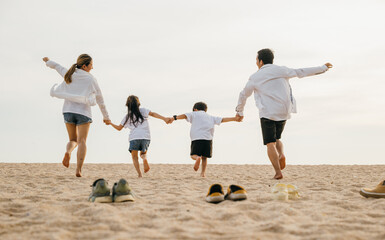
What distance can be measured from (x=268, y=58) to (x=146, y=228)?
488cm

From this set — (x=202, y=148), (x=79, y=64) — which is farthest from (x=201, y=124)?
(x=79, y=64)

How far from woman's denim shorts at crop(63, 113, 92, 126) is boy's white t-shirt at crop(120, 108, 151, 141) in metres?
0.91

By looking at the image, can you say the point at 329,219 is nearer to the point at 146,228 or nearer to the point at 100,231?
the point at 146,228

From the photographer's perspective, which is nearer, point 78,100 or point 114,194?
point 114,194

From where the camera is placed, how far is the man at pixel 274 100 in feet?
22.2

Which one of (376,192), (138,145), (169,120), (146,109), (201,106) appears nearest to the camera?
(376,192)

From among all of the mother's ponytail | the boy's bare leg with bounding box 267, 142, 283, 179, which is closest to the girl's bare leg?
the mother's ponytail

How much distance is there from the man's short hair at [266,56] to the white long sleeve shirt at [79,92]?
10.2 feet

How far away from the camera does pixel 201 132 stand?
798 cm

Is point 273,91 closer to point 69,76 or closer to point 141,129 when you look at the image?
point 141,129

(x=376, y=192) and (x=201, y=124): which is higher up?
(x=201, y=124)

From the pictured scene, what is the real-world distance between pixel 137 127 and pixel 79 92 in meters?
1.35

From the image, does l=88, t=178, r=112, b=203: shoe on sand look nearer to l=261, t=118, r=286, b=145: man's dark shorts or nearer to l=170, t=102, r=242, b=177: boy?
l=261, t=118, r=286, b=145: man's dark shorts

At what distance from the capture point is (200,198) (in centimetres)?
448
